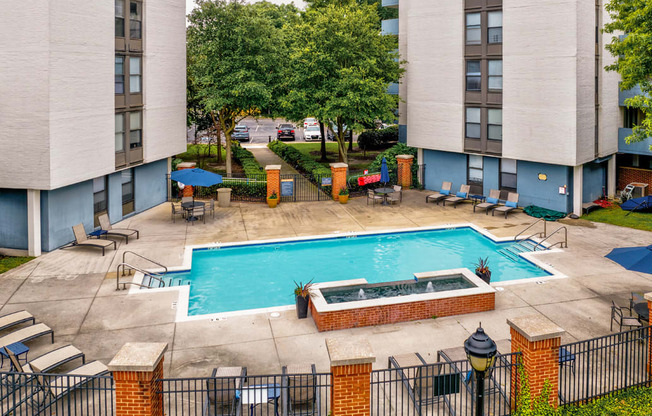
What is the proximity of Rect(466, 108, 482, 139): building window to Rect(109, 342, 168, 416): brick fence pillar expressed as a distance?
82.1 ft

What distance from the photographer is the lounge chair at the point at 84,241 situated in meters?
22.7

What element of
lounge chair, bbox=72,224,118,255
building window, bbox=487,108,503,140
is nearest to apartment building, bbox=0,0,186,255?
lounge chair, bbox=72,224,118,255

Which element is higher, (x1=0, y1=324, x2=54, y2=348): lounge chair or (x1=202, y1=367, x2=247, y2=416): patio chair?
(x1=0, y1=324, x2=54, y2=348): lounge chair

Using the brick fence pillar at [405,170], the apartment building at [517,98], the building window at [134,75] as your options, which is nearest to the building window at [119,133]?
the building window at [134,75]

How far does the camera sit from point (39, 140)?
2144 centimetres

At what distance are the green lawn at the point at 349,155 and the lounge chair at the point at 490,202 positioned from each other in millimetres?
12588

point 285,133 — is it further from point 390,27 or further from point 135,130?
point 135,130

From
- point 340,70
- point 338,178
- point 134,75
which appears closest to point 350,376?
point 134,75

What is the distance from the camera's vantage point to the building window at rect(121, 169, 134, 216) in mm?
28403

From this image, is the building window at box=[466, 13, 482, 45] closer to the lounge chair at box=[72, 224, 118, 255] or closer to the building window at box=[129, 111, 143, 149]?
the building window at box=[129, 111, 143, 149]

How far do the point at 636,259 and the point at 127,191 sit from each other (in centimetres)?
2298

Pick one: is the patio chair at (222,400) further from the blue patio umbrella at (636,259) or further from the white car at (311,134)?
the white car at (311,134)

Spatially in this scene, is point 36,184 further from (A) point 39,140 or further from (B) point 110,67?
(B) point 110,67

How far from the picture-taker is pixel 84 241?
23125 millimetres
